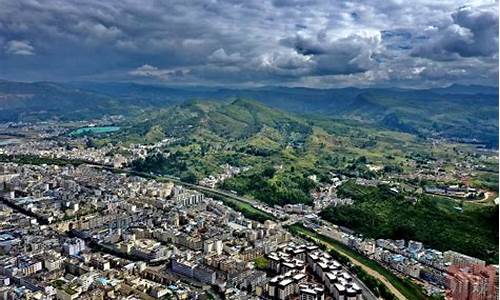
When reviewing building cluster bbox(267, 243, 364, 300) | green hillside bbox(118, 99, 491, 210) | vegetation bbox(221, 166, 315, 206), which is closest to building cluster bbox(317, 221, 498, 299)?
building cluster bbox(267, 243, 364, 300)

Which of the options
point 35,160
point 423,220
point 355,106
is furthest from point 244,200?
point 355,106

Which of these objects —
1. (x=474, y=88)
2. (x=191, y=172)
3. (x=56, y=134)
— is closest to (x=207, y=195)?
(x=191, y=172)

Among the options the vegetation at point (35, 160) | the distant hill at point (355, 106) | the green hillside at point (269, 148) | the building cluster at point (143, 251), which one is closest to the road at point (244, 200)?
the green hillside at point (269, 148)

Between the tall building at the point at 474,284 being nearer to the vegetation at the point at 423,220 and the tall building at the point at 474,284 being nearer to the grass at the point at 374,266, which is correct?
the grass at the point at 374,266

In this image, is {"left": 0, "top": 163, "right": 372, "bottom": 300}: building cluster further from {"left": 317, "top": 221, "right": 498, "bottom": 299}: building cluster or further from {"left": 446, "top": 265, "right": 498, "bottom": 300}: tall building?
{"left": 446, "top": 265, "right": 498, "bottom": 300}: tall building

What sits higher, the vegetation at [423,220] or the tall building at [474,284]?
the tall building at [474,284]

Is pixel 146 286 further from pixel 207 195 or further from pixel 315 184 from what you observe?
pixel 315 184

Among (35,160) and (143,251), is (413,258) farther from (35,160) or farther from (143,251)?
(35,160)
